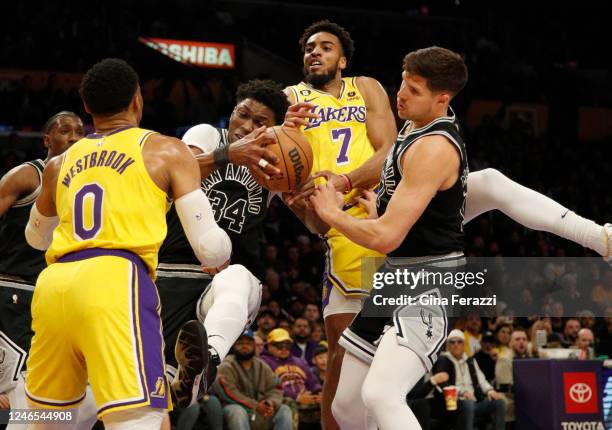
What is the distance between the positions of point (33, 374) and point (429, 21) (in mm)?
20533

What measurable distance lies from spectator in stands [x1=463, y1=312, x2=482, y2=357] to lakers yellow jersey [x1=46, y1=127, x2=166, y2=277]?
8684mm

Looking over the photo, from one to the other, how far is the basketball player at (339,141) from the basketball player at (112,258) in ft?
4.77

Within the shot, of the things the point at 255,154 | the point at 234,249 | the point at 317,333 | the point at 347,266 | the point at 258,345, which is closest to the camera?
the point at 255,154

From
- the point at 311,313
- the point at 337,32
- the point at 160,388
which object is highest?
the point at 337,32

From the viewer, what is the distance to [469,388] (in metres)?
11.2

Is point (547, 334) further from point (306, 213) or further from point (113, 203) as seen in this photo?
point (113, 203)

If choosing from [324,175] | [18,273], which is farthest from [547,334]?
[18,273]

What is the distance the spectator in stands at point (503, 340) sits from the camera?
1216 centimetres

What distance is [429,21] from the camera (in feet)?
76.6

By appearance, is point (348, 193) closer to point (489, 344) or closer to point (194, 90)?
point (489, 344)

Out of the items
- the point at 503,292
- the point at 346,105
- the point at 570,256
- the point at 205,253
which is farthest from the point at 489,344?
the point at 205,253

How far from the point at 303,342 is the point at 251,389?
154 centimetres

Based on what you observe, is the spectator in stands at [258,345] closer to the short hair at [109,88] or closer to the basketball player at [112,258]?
the basketball player at [112,258]

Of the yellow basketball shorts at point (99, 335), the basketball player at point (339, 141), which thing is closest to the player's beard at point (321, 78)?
the basketball player at point (339, 141)
